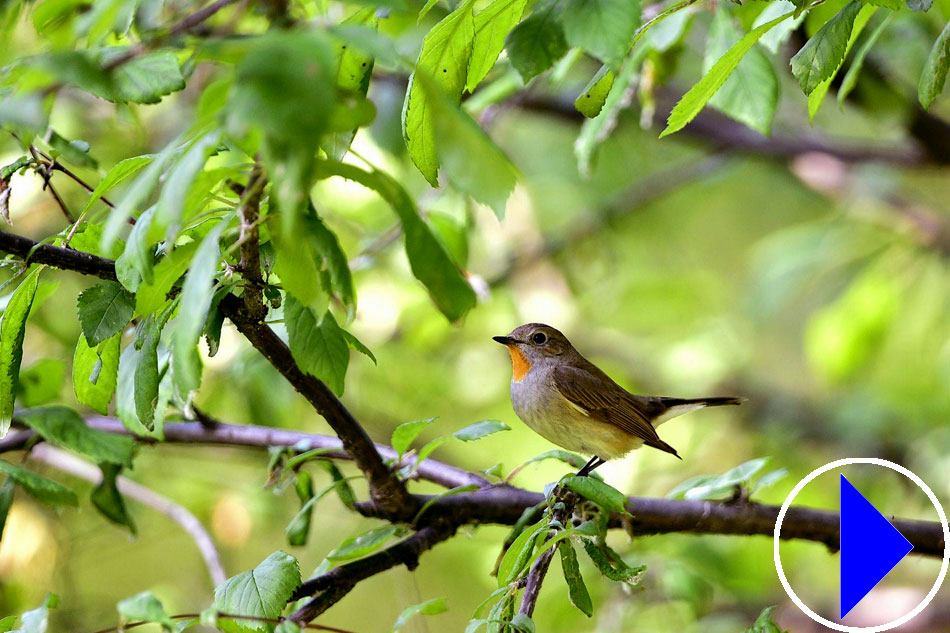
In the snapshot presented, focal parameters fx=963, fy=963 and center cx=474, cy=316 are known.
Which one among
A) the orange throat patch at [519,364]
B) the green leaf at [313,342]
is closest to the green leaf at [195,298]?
the green leaf at [313,342]

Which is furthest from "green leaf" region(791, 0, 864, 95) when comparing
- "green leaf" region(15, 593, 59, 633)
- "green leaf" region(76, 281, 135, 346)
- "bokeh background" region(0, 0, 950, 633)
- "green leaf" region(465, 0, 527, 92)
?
"bokeh background" region(0, 0, 950, 633)

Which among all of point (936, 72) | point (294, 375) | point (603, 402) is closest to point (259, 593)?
point (294, 375)

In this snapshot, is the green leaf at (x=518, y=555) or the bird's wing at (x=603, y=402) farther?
the bird's wing at (x=603, y=402)

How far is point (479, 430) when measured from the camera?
1935 millimetres

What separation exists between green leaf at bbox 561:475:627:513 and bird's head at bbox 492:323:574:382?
5.81 feet

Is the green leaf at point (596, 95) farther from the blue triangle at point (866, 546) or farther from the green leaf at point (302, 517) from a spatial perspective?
the blue triangle at point (866, 546)

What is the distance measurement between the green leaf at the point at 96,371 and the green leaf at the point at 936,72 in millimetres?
1396

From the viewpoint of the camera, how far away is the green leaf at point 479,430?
1896 millimetres

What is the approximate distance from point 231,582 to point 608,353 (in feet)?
14.6

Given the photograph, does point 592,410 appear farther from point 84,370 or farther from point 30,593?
point 30,593

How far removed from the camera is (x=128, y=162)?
1411 millimetres

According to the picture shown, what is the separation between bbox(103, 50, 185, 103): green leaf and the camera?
1439 mm

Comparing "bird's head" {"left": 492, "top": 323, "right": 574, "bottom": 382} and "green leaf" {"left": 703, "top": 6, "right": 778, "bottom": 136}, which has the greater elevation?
"green leaf" {"left": 703, "top": 6, "right": 778, "bottom": 136}

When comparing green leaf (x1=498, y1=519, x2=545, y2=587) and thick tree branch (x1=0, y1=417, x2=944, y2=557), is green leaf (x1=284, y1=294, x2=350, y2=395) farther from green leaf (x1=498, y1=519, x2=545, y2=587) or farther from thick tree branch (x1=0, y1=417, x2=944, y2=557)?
thick tree branch (x1=0, y1=417, x2=944, y2=557)
